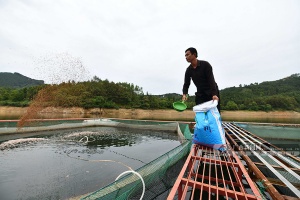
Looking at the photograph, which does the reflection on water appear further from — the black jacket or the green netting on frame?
the black jacket

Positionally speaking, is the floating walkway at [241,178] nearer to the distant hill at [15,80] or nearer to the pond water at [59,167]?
the pond water at [59,167]

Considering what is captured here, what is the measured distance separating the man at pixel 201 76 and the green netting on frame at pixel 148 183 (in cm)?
156

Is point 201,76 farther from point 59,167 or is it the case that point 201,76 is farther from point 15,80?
point 15,80

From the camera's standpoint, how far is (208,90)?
4.23 meters

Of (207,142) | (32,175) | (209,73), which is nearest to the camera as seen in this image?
(207,142)

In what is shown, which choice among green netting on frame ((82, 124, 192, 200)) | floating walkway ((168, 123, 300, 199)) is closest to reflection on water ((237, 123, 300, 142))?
floating walkway ((168, 123, 300, 199))

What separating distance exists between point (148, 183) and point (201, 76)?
261 cm

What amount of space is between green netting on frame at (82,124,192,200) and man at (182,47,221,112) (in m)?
1.56

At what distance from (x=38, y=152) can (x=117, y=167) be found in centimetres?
400

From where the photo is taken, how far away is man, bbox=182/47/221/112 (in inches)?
162

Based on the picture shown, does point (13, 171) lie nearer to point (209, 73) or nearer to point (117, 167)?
point (117, 167)

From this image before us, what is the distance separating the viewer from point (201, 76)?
4238 mm

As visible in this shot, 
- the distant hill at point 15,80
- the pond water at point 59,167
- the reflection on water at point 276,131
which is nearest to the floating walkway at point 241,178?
the pond water at point 59,167

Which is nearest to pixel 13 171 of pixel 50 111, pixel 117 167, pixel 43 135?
pixel 117 167
